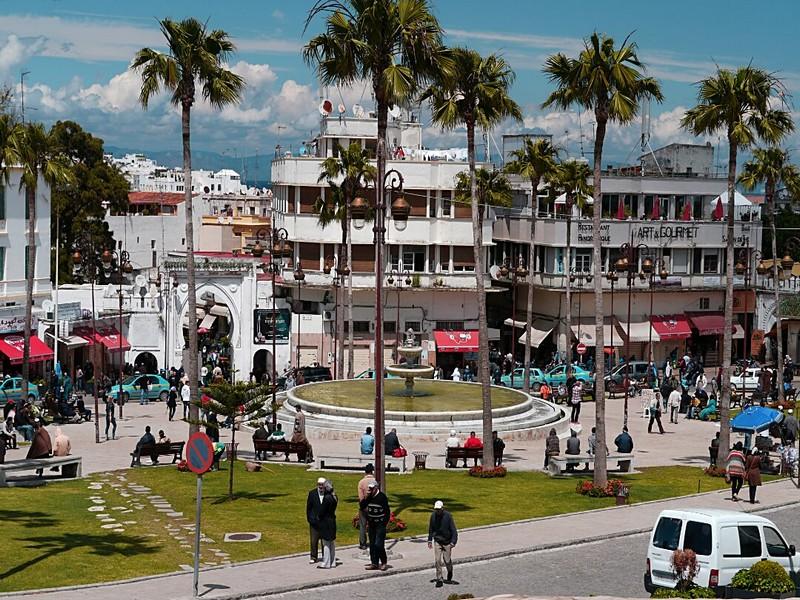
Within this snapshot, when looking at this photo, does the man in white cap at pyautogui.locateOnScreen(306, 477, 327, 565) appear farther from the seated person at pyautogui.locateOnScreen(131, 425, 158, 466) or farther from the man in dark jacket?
the seated person at pyautogui.locateOnScreen(131, 425, 158, 466)

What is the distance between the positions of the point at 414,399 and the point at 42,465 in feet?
60.2

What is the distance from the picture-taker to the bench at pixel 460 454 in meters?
36.9

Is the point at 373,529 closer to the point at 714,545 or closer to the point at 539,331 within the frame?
the point at 714,545

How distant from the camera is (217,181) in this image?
184 m

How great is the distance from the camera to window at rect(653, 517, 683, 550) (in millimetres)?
21422

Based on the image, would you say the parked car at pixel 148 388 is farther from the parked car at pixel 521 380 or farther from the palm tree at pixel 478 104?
the palm tree at pixel 478 104

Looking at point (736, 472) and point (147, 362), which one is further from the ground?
point (736, 472)

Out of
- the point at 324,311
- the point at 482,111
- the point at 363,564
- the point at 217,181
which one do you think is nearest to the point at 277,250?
the point at 324,311

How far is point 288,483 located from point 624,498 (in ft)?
27.4

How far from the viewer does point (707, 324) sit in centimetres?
7456

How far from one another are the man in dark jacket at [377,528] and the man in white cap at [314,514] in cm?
86

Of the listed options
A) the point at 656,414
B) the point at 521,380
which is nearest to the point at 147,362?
the point at 521,380

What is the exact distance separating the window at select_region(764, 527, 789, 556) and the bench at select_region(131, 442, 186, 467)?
19.1 metres

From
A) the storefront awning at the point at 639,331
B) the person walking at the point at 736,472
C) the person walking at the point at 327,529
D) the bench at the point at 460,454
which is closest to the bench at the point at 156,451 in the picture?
the bench at the point at 460,454
